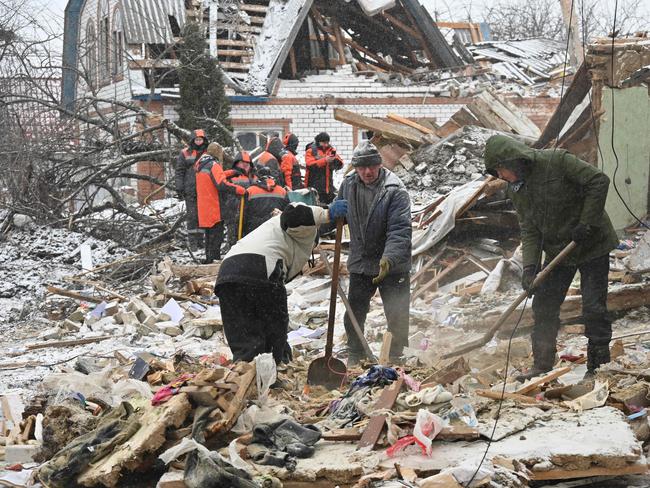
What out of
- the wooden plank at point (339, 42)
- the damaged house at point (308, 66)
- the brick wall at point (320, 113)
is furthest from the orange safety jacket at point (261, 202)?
the wooden plank at point (339, 42)

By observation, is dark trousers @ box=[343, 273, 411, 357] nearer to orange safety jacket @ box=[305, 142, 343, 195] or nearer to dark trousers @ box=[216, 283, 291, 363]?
dark trousers @ box=[216, 283, 291, 363]

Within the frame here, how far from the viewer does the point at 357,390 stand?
18.0 ft

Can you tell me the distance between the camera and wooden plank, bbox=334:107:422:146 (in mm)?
15828

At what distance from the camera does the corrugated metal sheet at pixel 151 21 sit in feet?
73.8

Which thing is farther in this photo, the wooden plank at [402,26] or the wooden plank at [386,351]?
the wooden plank at [402,26]

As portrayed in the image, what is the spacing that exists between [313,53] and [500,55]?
18.8ft

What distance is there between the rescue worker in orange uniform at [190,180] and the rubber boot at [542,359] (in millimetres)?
8011

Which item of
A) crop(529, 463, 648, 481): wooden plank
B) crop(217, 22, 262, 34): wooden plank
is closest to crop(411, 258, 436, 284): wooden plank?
crop(529, 463, 648, 481): wooden plank

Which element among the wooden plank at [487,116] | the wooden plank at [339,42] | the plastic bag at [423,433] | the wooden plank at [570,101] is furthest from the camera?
the wooden plank at [339,42]

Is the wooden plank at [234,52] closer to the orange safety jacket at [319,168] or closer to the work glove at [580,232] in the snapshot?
the orange safety jacket at [319,168]

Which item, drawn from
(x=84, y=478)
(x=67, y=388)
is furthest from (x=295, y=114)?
(x=84, y=478)

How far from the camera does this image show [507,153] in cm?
583

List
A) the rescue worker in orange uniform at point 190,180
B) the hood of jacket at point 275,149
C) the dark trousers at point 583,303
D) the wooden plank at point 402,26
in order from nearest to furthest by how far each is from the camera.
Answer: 1. the dark trousers at point 583,303
2. the rescue worker in orange uniform at point 190,180
3. the hood of jacket at point 275,149
4. the wooden plank at point 402,26

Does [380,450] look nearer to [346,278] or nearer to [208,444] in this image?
[208,444]
